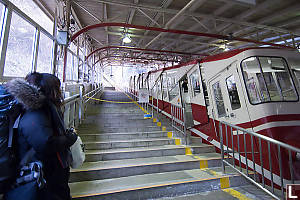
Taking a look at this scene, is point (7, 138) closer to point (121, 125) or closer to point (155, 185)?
point (155, 185)

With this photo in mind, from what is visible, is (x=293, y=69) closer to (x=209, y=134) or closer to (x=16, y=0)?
(x=209, y=134)

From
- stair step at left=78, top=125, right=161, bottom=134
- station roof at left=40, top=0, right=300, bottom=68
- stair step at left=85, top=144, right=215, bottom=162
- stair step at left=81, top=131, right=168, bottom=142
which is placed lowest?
stair step at left=85, top=144, right=215, bottom=162

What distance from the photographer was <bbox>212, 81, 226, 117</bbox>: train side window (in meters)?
3.75

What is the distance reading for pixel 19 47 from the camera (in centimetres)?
334

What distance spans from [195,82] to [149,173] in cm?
317

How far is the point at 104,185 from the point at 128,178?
0.44m

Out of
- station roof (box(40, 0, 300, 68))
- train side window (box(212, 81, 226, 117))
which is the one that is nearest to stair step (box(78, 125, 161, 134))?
train side window (box(212, 81, 226, 117))

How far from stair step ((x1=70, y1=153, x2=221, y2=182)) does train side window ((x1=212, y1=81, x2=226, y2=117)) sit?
1107mm

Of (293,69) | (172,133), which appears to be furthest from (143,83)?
(293,69)

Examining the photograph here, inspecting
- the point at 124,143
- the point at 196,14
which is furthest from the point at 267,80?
the point at 196,14

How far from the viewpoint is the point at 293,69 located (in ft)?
10.5

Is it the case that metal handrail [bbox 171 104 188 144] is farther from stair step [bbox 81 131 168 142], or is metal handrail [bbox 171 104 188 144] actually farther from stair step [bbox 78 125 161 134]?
stair step [bbox 78 125 161 134]

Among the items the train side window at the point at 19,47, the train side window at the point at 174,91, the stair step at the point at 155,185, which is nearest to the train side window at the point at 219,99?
the stair step at the point at 155,185

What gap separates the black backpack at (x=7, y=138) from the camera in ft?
3.51
